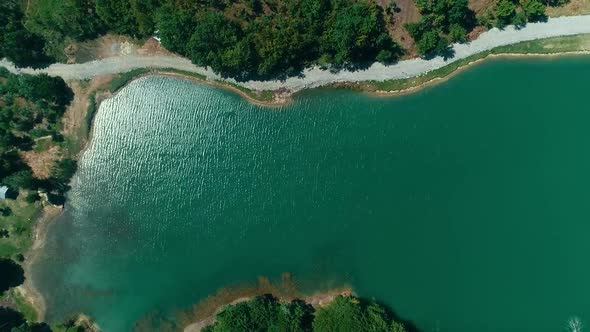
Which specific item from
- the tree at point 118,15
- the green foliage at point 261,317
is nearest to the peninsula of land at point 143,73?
the tree at point 118,15

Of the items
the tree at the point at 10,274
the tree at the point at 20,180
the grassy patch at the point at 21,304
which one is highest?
the tree at the point at 20,180

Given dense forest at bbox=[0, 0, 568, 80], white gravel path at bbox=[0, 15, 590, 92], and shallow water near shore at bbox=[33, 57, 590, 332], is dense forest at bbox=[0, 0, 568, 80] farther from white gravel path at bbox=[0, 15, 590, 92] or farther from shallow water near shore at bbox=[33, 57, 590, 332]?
shallow water near shore at bbox=[33, 57, 590, 332]

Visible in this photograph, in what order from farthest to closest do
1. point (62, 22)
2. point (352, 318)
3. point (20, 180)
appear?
point (20, 180), point (62, 22), point (352, 318)

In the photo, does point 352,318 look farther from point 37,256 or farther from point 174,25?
point 37,256

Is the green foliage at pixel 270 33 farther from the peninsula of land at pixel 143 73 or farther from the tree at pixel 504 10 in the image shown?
the tree at pixel 504 10

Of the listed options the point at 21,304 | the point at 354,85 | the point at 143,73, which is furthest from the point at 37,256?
the point at 354,85

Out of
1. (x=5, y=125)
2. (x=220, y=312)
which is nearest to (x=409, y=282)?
(x=220, y=312)
